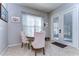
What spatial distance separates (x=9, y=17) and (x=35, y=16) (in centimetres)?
217

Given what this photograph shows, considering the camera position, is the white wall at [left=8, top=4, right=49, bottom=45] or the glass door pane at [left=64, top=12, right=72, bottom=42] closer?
the white wall at [left=8, top=4, right=49, bottom=45]

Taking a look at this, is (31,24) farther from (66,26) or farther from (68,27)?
(68,27)

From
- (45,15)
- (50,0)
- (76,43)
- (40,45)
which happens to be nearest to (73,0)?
(50,0)

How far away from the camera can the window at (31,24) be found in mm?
5160

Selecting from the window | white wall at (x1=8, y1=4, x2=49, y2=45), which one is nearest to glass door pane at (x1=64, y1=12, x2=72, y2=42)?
the window

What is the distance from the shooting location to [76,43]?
152 inches

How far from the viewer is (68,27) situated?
4590 mm

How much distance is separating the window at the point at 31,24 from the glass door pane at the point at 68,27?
215cm

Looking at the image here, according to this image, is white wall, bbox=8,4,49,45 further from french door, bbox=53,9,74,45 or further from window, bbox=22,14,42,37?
french door, bbox=53,9,74,45

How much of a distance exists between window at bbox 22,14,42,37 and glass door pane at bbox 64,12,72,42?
2152mm

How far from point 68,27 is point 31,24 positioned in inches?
104

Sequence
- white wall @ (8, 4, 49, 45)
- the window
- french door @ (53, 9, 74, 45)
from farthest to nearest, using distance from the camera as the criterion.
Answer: the window → french door @ (53, 9, 74, 45) → white wall @ (8, 4, 49, 45)

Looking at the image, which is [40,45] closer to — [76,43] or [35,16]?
[76,43]

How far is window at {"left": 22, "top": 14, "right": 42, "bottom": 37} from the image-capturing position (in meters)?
5.16
